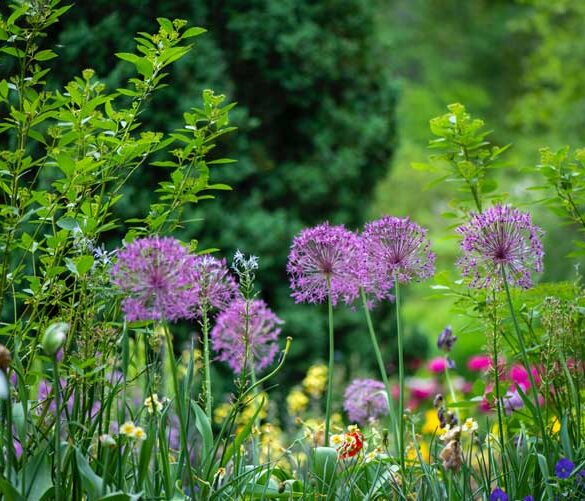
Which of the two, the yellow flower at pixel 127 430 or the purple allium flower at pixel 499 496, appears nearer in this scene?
the yellow flower at pixel 127 430

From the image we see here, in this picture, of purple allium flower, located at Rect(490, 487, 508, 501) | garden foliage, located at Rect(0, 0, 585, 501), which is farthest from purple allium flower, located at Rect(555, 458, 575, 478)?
purple allium flower, located at Rect(490, 487, 508, 501)

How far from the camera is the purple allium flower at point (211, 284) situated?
1925mm

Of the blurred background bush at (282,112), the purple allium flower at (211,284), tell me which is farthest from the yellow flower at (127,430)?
the blurred background bush at (282,112)

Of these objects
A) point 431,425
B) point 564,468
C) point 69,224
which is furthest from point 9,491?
point 431,425

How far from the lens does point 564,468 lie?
2.00 meters

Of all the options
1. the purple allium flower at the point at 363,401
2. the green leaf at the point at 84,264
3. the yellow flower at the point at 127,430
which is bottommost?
the yellow flower at the point at 127,430

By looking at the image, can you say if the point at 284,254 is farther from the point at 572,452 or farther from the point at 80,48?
the point at 572,452

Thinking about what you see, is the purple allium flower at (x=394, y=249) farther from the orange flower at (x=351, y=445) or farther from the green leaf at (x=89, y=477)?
the green leaf at (x=89, y=477)

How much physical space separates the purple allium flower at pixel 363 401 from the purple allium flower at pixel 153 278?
4.92 ft

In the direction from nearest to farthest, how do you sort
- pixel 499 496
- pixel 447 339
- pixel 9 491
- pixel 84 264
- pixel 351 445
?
pixel 9 491 → pixel 84 264 → pixel 499 496 → pixel 351 445 → pixel 447 339

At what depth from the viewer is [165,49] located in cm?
214

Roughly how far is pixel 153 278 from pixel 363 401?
63.7 inches

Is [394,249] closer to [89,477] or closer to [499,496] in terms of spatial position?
[499,496]

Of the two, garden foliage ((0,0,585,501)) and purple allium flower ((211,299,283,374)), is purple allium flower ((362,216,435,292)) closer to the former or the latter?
garden foliage ((0,0,585,501))
